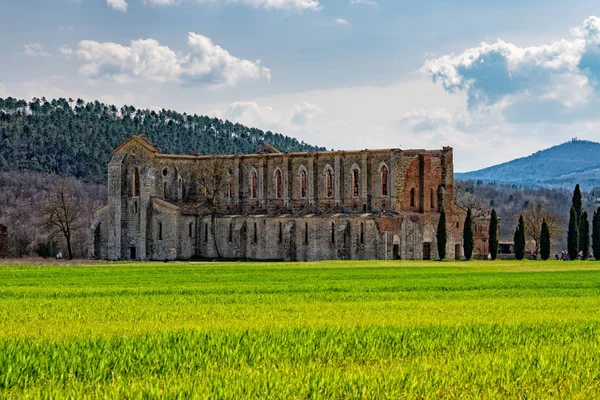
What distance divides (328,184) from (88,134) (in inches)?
2576

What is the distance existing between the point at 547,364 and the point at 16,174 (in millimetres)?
113872

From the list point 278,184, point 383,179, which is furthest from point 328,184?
point 383,179

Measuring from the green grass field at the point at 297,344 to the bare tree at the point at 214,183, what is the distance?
1987 inches

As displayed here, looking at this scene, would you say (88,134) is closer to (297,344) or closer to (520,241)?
(520,241)

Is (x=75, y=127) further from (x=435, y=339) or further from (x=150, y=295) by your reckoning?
(x=435, y=339)

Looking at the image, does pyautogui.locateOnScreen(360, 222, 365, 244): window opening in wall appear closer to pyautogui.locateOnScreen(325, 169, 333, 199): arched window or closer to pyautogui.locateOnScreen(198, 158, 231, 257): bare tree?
pyautogui.locateOnScreen(325, 169, 333, 199): arched window

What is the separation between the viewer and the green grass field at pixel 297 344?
529 inches

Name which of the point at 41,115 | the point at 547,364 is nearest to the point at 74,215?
the point at 41,115

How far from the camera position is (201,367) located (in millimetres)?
15391

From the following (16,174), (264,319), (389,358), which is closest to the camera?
(389,358)

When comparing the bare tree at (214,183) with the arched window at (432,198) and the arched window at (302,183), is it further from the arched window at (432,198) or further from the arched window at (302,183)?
the arched window at (432,198)

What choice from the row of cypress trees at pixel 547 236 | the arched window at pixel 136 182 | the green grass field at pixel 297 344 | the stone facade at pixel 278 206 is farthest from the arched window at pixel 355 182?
the green grass field at pixel 297 344

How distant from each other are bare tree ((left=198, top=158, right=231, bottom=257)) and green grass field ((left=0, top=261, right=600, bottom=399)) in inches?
1987

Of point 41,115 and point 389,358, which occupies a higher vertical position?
point 41,115
